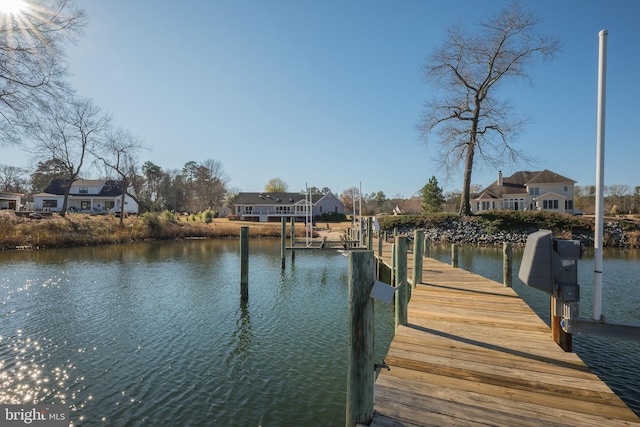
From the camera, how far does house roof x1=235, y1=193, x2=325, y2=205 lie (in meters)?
60.8

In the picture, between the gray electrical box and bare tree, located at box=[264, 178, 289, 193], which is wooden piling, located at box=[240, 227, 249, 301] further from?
bare tree, located at box=[264, 178, 289, 193]

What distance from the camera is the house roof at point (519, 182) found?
47.3 metres

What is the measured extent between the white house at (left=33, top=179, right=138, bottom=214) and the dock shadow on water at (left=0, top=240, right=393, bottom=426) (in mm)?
44843

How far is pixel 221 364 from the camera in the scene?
681 centimetres

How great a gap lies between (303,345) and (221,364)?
1874mm

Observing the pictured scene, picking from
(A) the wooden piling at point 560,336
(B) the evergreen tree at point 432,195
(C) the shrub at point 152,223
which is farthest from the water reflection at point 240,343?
(B) the evergreen tree at point 432,195

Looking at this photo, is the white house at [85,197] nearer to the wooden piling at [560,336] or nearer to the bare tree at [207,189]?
the bare tree at [207,189]

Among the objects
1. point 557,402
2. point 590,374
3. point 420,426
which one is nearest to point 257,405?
point 420,426

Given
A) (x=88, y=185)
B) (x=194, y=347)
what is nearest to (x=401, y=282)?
(x=194, y=347)

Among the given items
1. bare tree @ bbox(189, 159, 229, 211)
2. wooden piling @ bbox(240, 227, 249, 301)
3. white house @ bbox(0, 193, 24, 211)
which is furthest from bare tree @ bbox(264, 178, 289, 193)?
wooden piling @ bbox(240, 227, 249, 301)

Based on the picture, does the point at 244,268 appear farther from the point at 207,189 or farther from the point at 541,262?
the point at 207,189

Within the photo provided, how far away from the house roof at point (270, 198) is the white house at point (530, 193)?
93.4ft

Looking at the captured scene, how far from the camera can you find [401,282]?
5.92m

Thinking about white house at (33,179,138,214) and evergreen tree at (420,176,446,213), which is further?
white house at (33,179,138,214)
